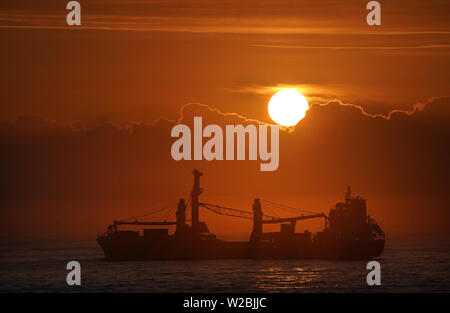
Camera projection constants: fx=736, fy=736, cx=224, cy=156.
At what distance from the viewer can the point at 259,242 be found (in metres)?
104

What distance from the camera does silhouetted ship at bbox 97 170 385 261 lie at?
3890 inches

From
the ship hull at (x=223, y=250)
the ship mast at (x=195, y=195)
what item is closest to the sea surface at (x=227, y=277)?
the ship hull at (x=223, y=250)

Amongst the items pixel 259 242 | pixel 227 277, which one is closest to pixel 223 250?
pixel 259 242

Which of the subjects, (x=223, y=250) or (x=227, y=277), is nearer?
(x=227, y=277)

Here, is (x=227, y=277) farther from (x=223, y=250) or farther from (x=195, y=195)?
(x=195, y=195)

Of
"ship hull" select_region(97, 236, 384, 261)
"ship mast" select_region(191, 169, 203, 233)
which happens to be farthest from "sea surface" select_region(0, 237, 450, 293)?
"ship mast" select_region(191, 169, 203, 233)

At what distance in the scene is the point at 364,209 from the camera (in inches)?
3999

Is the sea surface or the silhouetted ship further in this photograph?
the silhouetted ship

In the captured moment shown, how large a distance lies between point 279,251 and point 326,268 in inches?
847

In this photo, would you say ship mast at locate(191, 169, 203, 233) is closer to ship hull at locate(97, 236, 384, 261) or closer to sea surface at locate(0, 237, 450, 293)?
ship hull at locate(97, 236, 384, 261)

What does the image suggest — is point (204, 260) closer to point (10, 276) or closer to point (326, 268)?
point (326, 268)

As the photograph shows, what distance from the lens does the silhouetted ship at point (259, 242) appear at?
3890 inches
